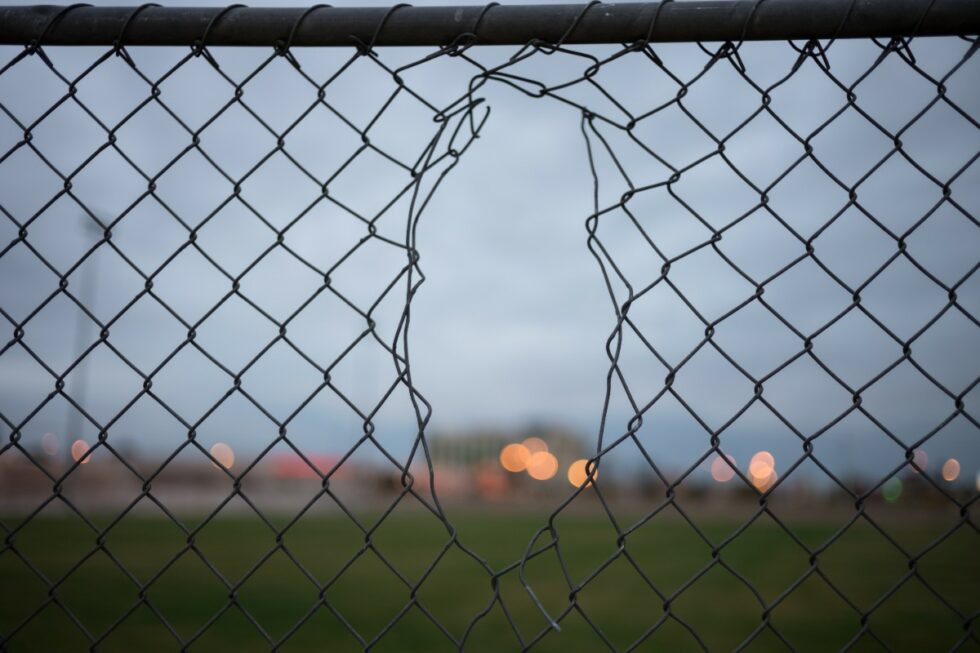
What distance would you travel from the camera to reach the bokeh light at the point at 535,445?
6919 centimetres

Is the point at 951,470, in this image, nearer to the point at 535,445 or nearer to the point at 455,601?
the point at 455,601

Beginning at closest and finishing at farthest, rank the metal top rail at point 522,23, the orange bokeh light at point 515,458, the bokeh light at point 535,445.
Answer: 1. the metal top rail at point 522,23
2. the bokeh light at point 535,445
3. the orange bokeh light at point 515,458

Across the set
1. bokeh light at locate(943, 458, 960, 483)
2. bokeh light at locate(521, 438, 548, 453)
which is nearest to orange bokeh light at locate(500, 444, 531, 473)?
bokeh light at locate(521, 438, 548, 453)

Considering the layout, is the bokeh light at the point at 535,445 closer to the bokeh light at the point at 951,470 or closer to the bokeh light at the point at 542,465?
the bokeh light at the point at 542,465

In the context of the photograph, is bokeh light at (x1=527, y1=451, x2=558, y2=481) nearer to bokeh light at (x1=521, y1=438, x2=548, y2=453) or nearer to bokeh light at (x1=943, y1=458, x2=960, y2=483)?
bokeh light at (x1=521, y1=438, x2=548, y2=453)

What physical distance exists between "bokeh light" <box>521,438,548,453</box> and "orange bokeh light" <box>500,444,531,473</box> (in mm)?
579

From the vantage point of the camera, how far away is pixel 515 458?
240 ft

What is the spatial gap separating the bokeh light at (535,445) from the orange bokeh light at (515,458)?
0.58 m

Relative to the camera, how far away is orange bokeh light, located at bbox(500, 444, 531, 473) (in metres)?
72.6

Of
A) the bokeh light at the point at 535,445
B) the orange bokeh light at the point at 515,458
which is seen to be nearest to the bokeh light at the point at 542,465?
the bokeh light at the point at 535,445

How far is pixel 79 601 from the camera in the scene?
6.90m

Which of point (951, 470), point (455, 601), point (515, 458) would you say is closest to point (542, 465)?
point (515, 458)

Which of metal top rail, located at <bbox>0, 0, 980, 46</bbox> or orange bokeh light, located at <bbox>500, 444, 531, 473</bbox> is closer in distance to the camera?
metal top rail, located at <bbox>0, 0, 980, 46</bbox>

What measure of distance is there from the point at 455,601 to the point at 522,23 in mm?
7156
